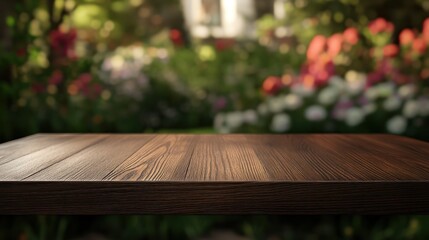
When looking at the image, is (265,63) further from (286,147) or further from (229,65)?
(286,147)

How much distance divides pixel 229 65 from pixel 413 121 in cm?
350

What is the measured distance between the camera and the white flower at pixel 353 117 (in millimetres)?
3717

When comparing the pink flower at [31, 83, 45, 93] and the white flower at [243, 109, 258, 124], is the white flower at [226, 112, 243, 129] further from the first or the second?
the pink flower at [31, 83, 45, 93]

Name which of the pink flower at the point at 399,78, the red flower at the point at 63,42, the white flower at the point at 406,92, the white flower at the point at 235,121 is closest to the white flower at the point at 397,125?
the white flower at the point at 406,92

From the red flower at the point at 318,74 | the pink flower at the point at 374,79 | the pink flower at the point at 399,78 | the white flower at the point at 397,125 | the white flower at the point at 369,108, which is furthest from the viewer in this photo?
the pink flower at the point at 399,78

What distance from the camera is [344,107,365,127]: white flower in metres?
3.72

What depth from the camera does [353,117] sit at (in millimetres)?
→ 3715

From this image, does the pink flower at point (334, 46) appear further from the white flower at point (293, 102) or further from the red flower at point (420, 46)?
the white flower at point (293, 102)

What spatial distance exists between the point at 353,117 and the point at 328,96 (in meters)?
0.31

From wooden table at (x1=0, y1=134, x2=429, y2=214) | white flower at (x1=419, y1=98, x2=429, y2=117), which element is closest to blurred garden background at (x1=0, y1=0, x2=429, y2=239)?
white flower at (x1=419, y1=98, x2=429, y2=117)

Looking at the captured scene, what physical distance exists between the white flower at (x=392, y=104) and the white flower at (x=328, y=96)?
34 cm

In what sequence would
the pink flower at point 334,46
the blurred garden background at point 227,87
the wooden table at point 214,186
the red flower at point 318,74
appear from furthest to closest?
the pink flower at point 334,46
the red flower at point 318,74
the blurred garden background at point 227,87
the wooden table at point 214,186

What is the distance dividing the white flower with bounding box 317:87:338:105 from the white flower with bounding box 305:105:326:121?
0.18 m

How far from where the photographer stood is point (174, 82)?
598cm
